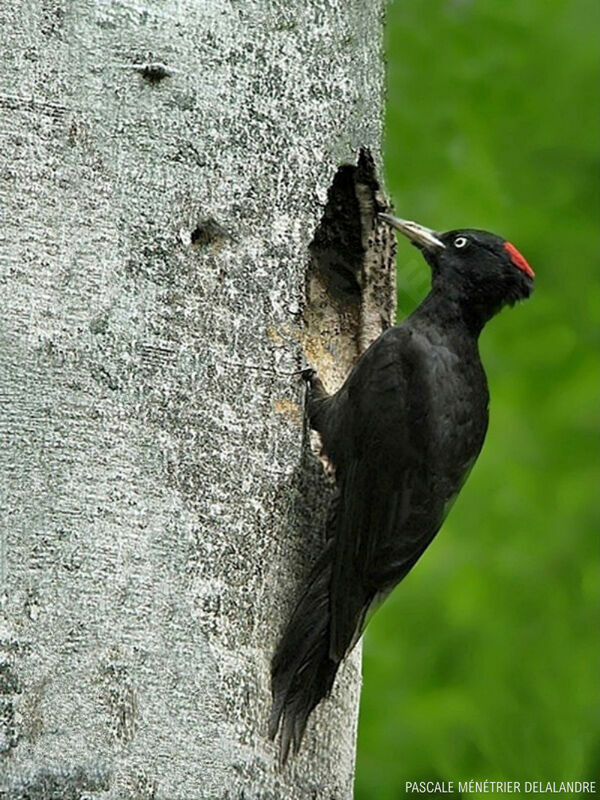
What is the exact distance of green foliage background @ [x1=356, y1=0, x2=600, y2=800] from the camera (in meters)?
4.48

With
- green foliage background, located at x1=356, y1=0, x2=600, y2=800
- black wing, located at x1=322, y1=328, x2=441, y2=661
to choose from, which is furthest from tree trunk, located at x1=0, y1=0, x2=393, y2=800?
green foliage background, located at x1=356, y1=0, x2=600, y2=800

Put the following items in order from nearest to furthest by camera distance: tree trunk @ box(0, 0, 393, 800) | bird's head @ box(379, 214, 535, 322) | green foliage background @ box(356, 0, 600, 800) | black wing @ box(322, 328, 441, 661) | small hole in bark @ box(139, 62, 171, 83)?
tree trunk @ box(0, 0, 393, 800) < small hole in bark @ box(139, 62, 171, 83) < black wing @ box(322, 328, 441, 661) < bird's head @ box(379, 214, 535, 322) < green foliage background @ box(356, 0, 600, 800)

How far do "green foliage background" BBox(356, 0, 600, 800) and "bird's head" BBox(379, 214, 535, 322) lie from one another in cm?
38

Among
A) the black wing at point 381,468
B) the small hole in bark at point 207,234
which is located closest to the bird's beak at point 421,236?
the black wing at point 381,468

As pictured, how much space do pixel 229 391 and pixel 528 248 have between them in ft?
7.72

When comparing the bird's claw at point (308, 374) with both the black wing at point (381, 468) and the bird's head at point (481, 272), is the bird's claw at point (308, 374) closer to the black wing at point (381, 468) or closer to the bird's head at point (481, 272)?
the black wing at point (381, 468)

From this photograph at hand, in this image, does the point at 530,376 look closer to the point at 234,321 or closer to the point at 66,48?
the point at 234,321

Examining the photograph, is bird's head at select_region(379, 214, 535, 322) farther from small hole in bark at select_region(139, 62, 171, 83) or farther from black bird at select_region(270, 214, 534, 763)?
small hole in bark at select_region(139, 62, 171, 83)

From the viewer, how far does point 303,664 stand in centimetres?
293

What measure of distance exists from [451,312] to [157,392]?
4.35ft

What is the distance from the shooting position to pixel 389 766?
441 centimetres

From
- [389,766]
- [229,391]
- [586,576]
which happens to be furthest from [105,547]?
[586,576]

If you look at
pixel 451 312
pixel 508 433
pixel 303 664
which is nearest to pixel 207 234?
pixel 303 664

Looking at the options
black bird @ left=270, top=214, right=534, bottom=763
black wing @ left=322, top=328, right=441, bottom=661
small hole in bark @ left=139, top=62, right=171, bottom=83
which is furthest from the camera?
black wing @ left=322, top=328, right=441, bottom=661
